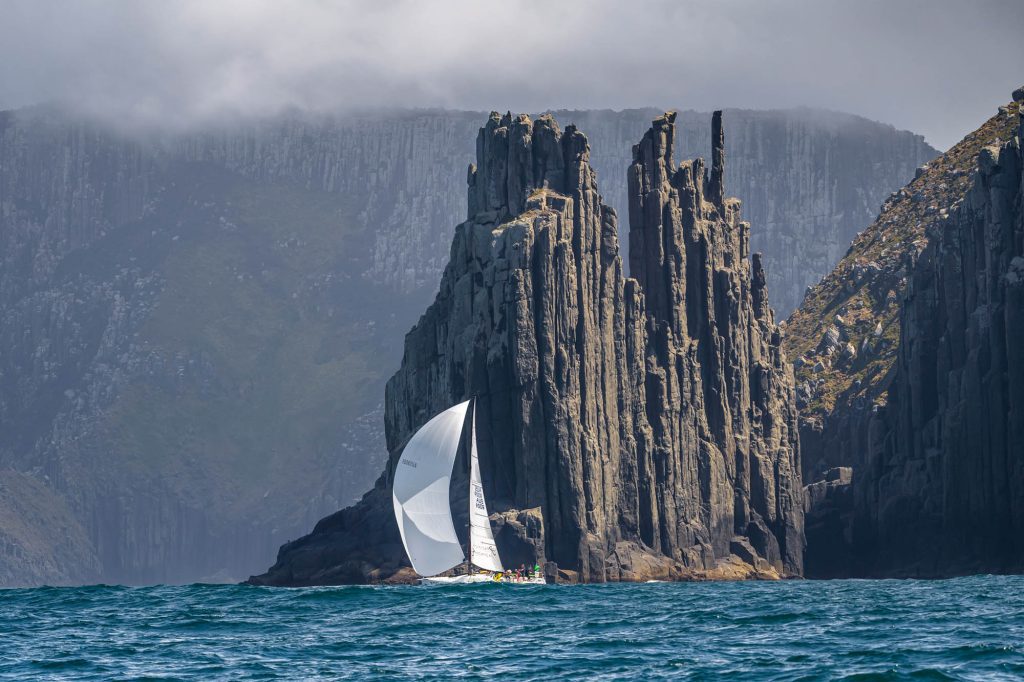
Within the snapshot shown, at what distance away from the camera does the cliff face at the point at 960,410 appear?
560 ft

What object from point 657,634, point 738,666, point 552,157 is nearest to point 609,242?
Result: point 552,157

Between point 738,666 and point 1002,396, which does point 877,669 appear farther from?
point 1002,396

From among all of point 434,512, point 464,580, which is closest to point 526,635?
point 434,512

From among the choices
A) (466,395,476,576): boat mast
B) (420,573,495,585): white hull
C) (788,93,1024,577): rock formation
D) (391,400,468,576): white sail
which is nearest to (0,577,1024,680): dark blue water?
(391,400,468,576): white sail

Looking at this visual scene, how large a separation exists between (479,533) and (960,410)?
4683 centimetres

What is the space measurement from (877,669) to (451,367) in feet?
326

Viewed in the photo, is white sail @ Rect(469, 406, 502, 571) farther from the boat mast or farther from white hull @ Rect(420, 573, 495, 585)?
white hull @ Rect(420, 573, 495, 585)

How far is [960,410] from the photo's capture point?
579 feet

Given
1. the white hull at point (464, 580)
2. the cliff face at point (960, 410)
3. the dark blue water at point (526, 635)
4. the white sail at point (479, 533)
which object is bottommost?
the dark blue water at point (526, 635)

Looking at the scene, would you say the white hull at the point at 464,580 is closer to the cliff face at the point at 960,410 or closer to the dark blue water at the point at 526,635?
the dark blue water at the point at 526,635

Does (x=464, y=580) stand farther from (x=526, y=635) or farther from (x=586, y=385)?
(x=526, y=635)

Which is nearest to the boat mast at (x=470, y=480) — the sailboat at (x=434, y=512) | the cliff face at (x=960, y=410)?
the sailboat at (x=434, y=512)

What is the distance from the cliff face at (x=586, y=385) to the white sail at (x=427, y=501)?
8.58 meters

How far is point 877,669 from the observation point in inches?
3054
